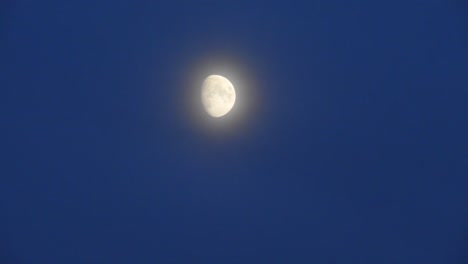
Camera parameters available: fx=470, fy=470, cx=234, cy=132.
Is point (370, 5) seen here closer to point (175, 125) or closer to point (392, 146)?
point (392, 146)

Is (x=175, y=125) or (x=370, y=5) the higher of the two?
(x=370, y=5)

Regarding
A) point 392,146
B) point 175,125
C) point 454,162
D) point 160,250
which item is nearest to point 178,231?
point 160,250

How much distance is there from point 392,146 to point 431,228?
0.42m

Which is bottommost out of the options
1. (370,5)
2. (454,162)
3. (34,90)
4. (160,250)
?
(160,250)

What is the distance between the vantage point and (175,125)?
2092mm

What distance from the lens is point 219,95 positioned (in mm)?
2096

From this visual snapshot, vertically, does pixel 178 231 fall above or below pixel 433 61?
below

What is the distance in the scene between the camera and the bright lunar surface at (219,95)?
209 centimetres

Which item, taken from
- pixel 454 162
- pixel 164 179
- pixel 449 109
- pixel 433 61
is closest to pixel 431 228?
pixel 454 162

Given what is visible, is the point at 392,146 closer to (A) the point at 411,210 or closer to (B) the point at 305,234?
(A) the point at 411,210

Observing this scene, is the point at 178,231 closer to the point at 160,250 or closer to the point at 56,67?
the point at 160,250

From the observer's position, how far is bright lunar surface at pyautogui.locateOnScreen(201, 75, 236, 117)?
2.09m

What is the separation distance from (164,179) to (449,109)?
52.1 inches

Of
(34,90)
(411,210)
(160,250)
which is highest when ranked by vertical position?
(34,90)
